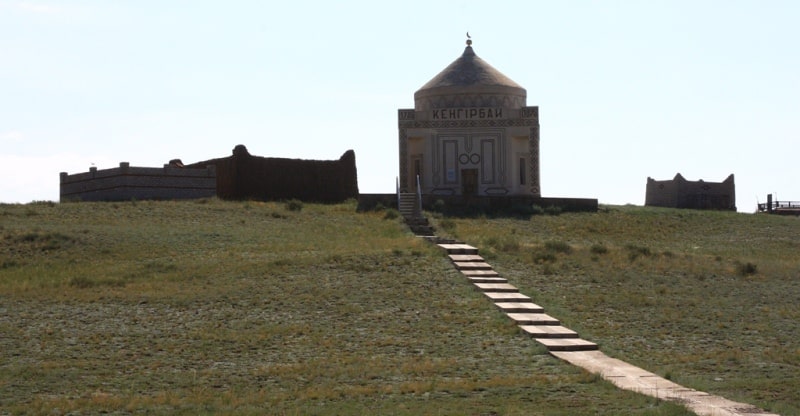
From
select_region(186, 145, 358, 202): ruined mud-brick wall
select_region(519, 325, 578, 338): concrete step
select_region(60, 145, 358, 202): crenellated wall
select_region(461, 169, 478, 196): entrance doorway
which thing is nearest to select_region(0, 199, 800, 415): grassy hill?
select_region(519, 325, 578, 338): concrete step

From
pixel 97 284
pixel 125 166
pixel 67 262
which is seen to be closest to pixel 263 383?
pixel 97 284

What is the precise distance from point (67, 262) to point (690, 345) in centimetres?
1466

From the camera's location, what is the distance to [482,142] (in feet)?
158

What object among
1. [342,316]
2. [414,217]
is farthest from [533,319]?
[414,217]

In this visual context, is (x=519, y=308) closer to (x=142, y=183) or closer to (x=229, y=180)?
(x=142, y=183)

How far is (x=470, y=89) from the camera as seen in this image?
1895 inches

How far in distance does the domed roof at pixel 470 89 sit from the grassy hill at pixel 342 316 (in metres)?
12.1

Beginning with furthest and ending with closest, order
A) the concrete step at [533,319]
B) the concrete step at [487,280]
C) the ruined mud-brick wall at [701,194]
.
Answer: the ruined mud-brick wall at [701,194] < the concrete step at [487,280] < the concrete step at [533,319]

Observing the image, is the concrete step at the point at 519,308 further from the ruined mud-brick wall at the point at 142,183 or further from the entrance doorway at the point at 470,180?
the entrance doorway at the point at 470,180

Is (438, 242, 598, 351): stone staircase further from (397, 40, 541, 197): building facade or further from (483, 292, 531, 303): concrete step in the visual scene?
(397, 40, 541, 197): building facade

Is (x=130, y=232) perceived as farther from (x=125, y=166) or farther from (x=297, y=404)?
(x=297, y=404)

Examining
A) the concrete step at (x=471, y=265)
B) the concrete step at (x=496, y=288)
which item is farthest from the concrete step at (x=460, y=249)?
the concrete step at (x=496, y=288)

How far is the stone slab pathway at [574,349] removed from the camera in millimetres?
14422

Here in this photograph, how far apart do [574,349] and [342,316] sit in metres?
4.53
